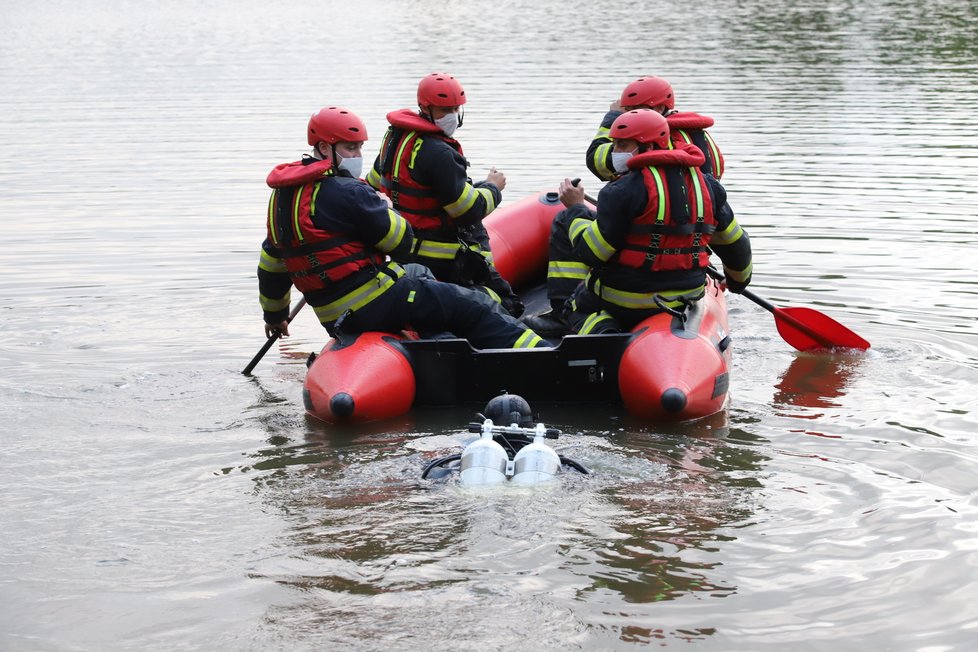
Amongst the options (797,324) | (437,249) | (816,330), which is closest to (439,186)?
(437,249)

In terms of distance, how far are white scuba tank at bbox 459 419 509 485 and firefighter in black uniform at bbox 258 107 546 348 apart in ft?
5.11

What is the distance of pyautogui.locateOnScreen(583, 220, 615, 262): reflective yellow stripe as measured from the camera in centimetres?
634

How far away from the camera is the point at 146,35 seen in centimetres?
2689

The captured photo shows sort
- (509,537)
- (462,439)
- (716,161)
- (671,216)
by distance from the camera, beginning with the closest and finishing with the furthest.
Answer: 1. (509,537)
2. (462,439)
3. (671,216)
4. (716,161)

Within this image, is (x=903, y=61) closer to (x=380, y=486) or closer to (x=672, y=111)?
(x=672, y=111)

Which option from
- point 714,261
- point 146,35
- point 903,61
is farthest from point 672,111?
point 146,35

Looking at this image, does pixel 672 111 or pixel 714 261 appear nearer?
pixel 672 111

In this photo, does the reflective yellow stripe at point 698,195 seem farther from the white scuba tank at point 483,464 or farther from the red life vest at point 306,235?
the white scuba tank at point 483,464

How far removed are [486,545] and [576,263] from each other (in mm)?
3011

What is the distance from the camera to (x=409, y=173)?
7008 mm

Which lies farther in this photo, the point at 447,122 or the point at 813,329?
the point at 813,329

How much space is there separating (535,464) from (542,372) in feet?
4.59

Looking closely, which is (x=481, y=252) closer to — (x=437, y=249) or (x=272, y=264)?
(x=437, y=249)

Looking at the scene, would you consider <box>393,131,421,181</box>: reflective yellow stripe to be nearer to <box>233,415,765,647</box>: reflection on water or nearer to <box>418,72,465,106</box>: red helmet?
<box>418,72,465,106</box>: red helmet
